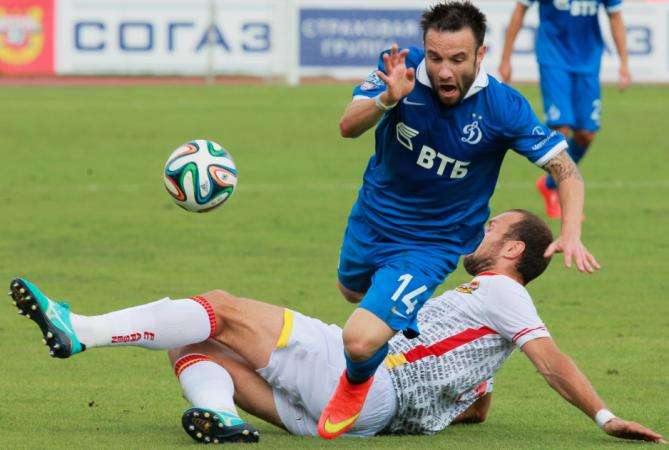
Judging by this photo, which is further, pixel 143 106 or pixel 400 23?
pixel 400 23

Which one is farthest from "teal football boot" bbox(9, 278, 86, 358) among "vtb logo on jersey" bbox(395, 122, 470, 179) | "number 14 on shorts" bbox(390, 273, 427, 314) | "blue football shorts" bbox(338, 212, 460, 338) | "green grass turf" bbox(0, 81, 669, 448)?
"vtb logo on jersey" bbox(395, 122, 470, 179)

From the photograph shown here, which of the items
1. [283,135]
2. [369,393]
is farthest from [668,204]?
[369,393]

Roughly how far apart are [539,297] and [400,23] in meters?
20.9

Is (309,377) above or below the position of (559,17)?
below

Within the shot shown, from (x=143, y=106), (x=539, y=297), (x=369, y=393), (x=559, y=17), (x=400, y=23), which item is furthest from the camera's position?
(x=400, y=23)

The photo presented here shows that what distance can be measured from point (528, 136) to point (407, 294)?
907 millimetres

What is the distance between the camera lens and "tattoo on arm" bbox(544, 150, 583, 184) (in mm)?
6488

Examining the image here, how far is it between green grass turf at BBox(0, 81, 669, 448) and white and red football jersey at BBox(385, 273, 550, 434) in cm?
16

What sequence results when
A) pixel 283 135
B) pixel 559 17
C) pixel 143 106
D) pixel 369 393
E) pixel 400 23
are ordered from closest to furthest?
1. pixel 369 393
2. pixel 559 17
3. pixel 283 135
4. pixel 143 106
5. pixel 400 23

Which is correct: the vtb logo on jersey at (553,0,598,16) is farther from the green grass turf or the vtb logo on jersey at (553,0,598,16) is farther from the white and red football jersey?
the white and red football jersey

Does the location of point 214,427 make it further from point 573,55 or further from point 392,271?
point 573,55

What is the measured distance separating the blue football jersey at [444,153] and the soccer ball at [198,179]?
0.75 m

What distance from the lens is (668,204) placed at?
48.4 feet

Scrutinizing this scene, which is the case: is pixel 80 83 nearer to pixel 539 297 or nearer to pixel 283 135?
pixel 283 135
